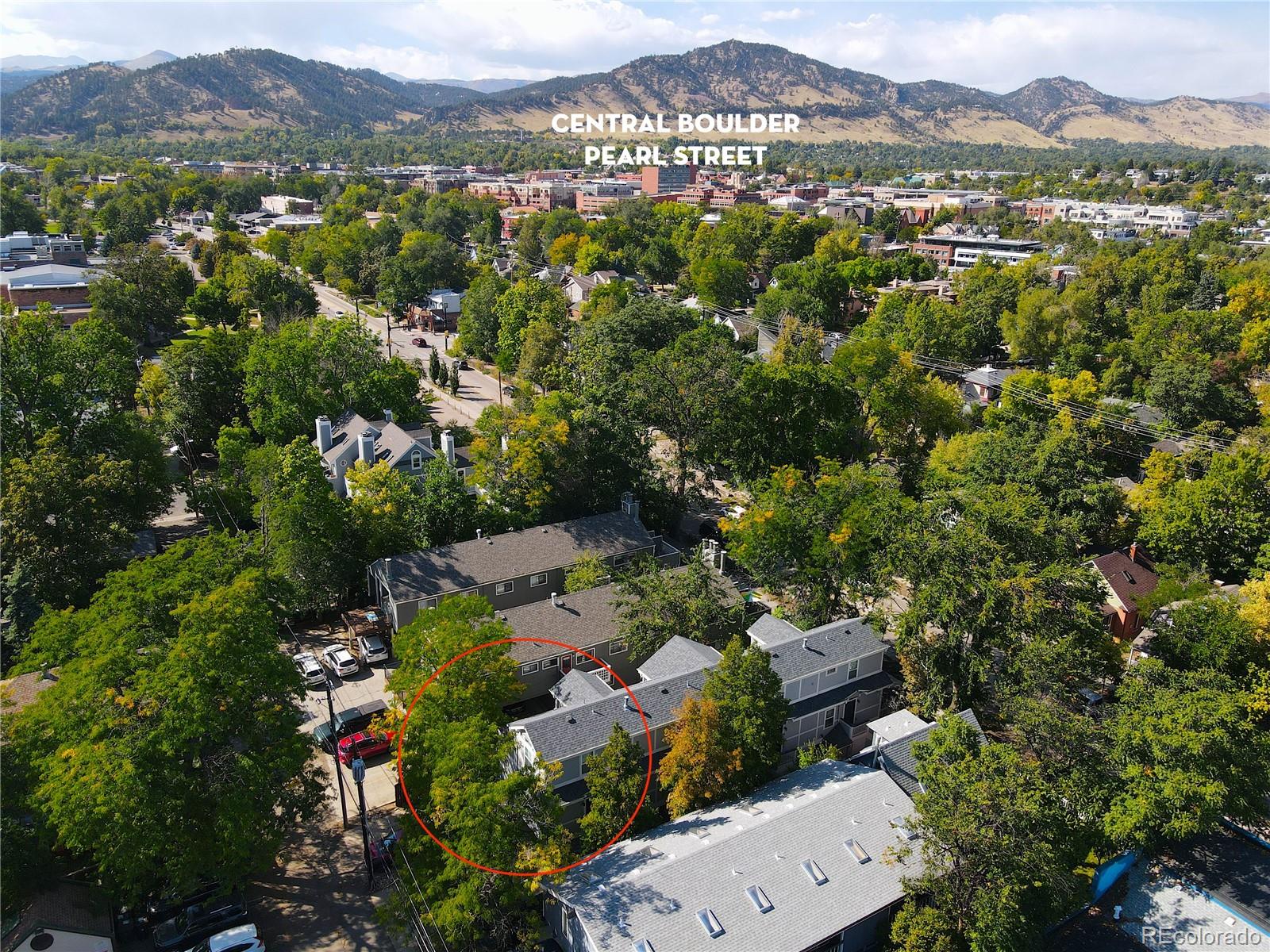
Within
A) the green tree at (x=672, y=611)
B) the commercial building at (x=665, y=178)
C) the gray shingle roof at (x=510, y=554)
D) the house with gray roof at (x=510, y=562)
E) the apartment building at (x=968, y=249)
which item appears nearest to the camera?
the green tree at (x=672, y=611)

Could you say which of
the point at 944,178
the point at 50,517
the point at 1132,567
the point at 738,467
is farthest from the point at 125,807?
the point at 944,178

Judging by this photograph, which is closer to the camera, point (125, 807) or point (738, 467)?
point (125, 807)

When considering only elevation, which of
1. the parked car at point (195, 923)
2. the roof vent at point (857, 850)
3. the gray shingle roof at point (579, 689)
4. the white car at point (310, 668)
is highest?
the gray shingle roof at point (579, 689)

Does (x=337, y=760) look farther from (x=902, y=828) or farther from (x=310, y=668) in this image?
(x=902, y=828)

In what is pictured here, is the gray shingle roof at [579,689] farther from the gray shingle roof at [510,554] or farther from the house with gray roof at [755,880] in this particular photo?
the gray shingle roof at [510,554]

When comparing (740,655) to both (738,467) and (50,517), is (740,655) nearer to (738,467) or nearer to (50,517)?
(738,467)

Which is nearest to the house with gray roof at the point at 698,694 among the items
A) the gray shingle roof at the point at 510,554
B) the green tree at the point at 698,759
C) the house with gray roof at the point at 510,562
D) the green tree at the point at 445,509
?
the green tree at the point at 698,759

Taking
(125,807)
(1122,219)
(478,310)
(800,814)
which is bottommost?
(800,814)
